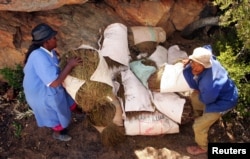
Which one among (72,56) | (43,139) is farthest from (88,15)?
(43,139)

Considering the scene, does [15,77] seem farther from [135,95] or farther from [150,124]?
[150,124]

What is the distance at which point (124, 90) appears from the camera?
5.04 meters

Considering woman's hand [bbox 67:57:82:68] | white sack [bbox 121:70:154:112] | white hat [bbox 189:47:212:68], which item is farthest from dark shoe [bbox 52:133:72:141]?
white hat [bbox 189:47:212:68]

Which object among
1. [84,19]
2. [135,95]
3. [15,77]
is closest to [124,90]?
[135,95]

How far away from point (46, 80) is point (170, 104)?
1.46 metres

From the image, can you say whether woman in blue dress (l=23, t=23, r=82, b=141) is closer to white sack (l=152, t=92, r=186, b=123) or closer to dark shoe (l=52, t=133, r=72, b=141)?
dark shoe (l=52, t=133, r=72, b=141)

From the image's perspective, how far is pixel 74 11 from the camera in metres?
5.79

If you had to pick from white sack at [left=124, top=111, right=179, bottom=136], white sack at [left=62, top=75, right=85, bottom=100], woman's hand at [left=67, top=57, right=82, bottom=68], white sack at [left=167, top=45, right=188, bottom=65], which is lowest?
white sack at [left=124, top=111, right=179, bottom=136]

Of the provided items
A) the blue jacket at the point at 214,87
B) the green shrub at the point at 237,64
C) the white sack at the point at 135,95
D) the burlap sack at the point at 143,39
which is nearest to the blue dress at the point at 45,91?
the white sack at the point at 135,95

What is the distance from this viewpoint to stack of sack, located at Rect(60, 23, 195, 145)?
15.2 feet

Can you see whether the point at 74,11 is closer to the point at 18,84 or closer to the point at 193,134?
the point at 18,84

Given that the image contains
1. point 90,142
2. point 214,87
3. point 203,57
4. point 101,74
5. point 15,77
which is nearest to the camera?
point 203,57

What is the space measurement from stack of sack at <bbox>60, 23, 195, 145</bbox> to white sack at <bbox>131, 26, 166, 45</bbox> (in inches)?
11.6

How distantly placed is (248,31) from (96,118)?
2.03 metres
